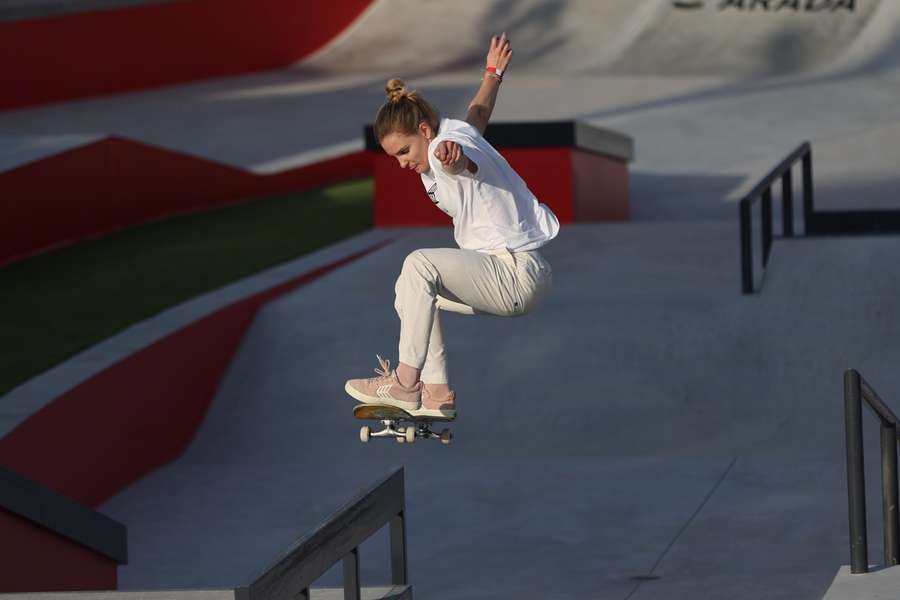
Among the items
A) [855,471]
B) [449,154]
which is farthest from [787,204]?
[449,154]

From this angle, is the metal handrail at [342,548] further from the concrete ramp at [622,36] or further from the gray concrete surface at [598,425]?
the concrete ramp at [622,36]

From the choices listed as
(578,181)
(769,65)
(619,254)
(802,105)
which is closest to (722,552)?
(619,254)

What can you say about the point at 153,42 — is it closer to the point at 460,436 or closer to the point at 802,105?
the point at 802,105

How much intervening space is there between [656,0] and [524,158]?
13.9 m

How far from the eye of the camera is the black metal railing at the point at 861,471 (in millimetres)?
7836

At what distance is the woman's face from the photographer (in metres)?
6.86

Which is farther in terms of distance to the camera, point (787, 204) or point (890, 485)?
point (787, 204)

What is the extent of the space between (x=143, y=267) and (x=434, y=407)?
10.0 metres

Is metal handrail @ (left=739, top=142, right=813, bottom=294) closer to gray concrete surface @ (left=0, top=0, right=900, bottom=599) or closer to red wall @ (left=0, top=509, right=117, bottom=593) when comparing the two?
gray concrete surface @ (left=0, top=0, right=900, bottom=599)

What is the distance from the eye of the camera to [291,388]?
1427 centimetres

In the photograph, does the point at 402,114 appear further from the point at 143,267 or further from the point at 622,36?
the point at 622,36

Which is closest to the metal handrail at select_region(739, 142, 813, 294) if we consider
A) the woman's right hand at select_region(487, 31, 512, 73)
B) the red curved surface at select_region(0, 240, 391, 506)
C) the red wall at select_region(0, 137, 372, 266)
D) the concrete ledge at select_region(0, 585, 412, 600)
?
the red curved surface at select_region(0, 240, 391, 506)

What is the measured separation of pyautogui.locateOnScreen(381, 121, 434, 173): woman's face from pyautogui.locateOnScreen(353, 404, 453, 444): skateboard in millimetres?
1220

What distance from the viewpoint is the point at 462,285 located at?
7113 mm
